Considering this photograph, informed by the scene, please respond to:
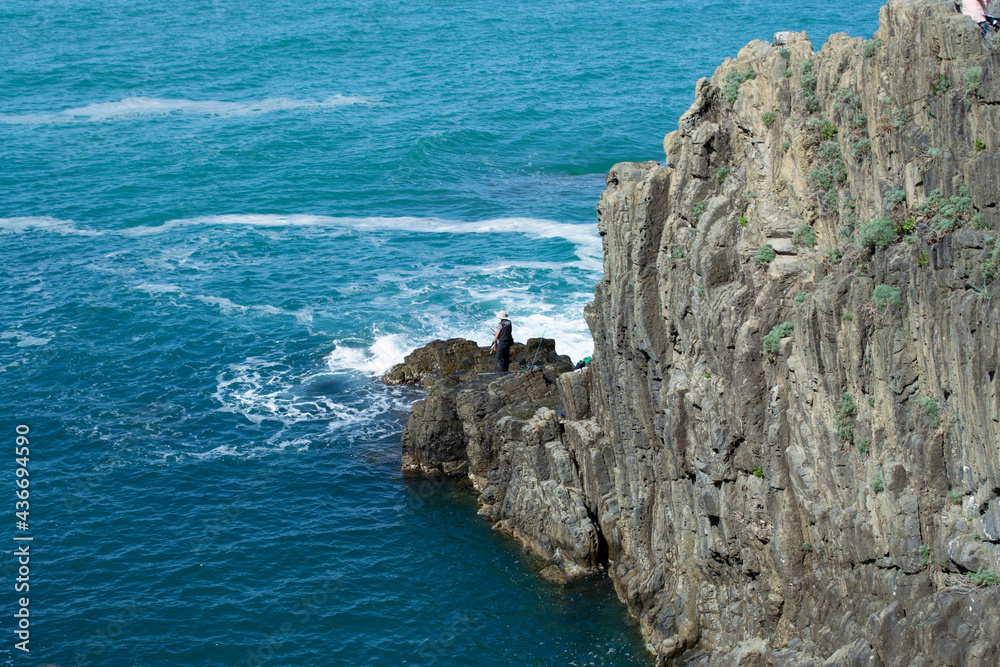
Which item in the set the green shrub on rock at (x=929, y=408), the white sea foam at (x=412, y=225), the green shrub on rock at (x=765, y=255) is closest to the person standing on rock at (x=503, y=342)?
the green shrub on rock at (x=765, y=255)

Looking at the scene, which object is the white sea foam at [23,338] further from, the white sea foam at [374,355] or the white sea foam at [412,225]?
the white sea foam at [412,225]

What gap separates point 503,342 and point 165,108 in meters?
66.0

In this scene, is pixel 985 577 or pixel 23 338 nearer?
pixel 985 577

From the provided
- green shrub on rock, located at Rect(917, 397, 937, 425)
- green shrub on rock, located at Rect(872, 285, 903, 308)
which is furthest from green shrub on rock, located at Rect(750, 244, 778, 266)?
green shrub on rock, located at Rect(917, 397, 937, 425)

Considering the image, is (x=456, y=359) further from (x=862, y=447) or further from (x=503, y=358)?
(x=862, y=447)

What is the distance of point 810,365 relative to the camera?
25078 millimetres

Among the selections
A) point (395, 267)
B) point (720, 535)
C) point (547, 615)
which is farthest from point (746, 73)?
point (395, 267)

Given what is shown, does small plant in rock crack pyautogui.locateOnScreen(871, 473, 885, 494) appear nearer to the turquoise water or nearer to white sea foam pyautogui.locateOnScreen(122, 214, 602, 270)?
the turquoise water

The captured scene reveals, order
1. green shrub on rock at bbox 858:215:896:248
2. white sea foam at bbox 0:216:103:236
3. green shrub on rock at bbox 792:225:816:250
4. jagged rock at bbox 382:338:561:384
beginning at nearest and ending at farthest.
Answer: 1. green shrub on rock at bbox 858:215:896:248
2. green shrub on rock at bbox 792:225:816:250
3. jagged rock at bbox 382:338:561:384
4. white sea foam at bbox 0:216:103:236

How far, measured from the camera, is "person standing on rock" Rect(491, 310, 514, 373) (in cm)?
4612

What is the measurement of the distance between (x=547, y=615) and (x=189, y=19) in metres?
119

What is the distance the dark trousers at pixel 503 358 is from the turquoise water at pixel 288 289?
20.3 feet

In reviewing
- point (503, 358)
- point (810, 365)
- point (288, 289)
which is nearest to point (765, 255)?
point (810, 365)

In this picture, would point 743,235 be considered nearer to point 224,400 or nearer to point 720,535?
point 720,535
